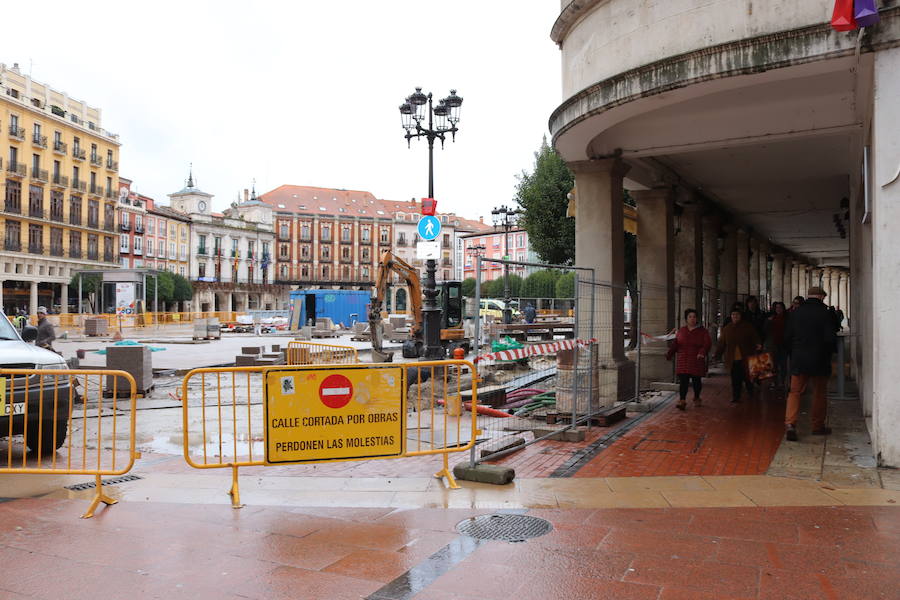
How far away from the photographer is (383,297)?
1981 cm

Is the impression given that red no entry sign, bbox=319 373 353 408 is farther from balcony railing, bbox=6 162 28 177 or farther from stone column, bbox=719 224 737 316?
balcony railing, bbox=6 162 28 177

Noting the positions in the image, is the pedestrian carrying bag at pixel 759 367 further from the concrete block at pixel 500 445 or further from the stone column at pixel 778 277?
the stone column at pixel 778 277

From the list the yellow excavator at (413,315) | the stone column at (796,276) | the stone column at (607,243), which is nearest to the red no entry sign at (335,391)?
the stone column at (607,243)

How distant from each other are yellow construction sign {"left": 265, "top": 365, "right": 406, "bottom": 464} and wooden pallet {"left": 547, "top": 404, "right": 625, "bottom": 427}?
3149mm

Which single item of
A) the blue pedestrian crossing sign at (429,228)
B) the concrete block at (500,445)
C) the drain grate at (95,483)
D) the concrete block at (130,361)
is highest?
the blue pedestrian crossing sign at (429,228)

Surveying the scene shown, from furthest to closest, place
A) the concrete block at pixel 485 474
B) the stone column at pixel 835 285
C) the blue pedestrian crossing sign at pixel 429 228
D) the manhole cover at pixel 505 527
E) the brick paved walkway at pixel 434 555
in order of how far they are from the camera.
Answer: the stone column at pixel 835 285 < the blue pedestrian crossing sign at pixel 429 228 < the concrete block at pixel 485 474 < the manhole cover at pixel 505 527 < the brick paved walkway at pixel 434 555

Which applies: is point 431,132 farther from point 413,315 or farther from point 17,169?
point 17,169

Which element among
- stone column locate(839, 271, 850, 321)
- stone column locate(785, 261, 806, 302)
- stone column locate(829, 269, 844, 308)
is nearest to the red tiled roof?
stone column locate(839, 271, 850, 321)

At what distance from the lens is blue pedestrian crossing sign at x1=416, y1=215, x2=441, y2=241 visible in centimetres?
1464

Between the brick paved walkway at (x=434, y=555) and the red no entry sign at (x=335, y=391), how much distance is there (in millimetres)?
831

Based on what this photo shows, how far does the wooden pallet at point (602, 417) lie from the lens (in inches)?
326

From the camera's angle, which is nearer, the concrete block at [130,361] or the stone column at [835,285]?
the concrete block at [130,361]

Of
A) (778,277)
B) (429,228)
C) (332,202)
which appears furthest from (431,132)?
(332,202)

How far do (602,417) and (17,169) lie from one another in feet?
196
